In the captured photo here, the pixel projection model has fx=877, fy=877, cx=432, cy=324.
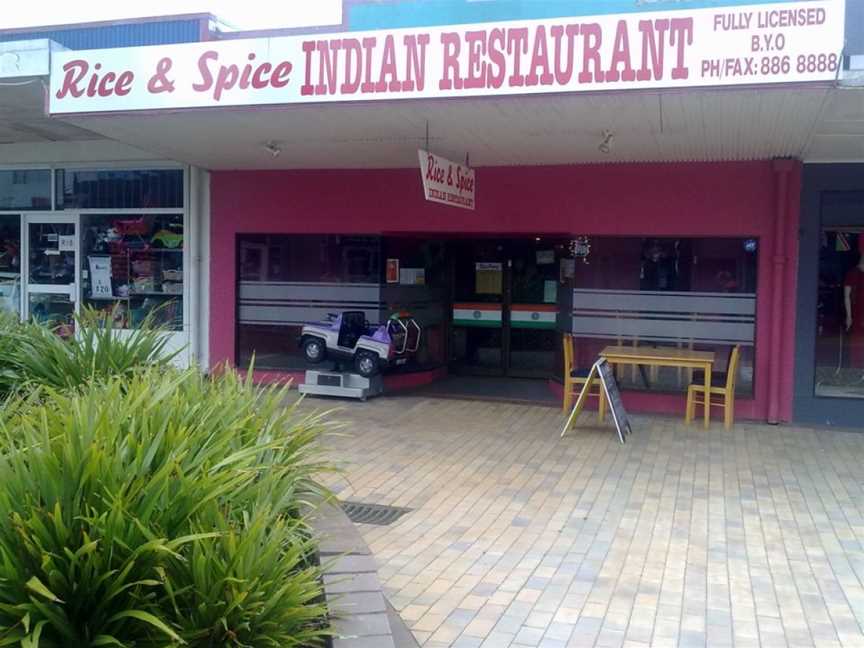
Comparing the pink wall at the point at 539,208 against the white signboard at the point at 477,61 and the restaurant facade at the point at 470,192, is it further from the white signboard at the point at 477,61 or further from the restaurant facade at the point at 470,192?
the white signboard at the point at 477,61

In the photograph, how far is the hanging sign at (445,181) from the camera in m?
8.18

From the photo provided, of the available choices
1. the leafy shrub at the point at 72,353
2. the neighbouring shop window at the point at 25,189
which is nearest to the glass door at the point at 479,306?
the neighbouring shop window at the point at 25,189

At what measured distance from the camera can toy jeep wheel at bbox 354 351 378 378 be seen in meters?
10.7

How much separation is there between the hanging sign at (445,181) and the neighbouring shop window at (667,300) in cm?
194

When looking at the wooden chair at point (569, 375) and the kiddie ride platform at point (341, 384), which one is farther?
the kiddie ride platform at point (341, 384)

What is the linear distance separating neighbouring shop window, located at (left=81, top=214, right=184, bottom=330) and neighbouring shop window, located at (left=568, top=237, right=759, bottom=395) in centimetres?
553

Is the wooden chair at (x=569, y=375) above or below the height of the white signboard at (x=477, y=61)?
below

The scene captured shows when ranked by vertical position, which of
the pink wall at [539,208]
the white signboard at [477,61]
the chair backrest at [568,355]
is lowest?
the chair backrest at [568,355]

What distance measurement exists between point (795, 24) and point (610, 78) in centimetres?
135

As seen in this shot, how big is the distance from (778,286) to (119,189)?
8869mm

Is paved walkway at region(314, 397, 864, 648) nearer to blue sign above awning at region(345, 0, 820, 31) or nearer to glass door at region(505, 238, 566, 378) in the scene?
glass door at region(505, 238, 566, 378)

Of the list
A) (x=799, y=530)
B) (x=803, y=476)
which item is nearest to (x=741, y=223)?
(x=803, y=476)

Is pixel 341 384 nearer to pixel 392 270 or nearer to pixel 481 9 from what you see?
pixel 392 270

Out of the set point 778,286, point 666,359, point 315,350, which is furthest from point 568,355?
point 315,350
